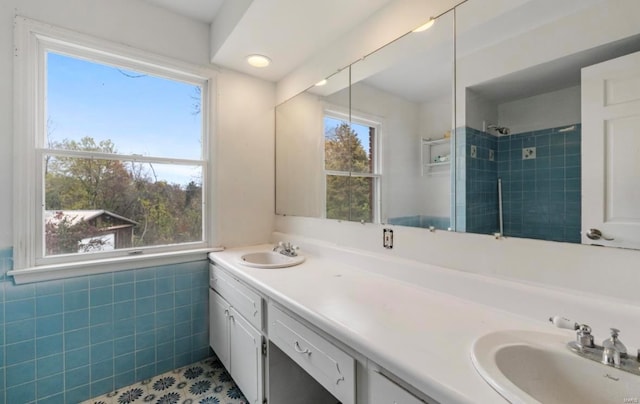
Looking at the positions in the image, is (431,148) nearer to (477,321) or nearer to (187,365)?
(477,321)

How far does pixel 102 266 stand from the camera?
5.67ft

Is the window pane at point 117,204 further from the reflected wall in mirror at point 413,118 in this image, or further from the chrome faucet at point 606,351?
the chrome faucet at point 606,351

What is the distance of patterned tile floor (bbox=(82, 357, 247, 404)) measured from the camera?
1691mm

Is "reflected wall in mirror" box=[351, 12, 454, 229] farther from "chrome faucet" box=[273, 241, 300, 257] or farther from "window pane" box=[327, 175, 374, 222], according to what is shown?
"chrome faucet" box=[273, 241, 300, 257]

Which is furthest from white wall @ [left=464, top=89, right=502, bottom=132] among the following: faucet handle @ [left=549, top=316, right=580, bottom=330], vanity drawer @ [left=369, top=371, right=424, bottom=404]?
vanity drawer @ [left=369, top=371, right=424, bottom=404]

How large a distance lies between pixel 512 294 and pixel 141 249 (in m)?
2.11

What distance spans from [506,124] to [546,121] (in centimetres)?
13

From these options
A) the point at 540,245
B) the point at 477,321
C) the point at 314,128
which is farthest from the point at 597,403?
the point at 314,128

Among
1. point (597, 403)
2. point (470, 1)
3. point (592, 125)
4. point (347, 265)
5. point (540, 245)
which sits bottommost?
point (597, 403)

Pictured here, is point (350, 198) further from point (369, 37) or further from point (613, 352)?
point (613, 352)

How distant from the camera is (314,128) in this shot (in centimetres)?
210

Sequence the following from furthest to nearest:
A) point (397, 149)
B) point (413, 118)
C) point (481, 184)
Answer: point (397, 149), point (413, 118), point (481, 184)

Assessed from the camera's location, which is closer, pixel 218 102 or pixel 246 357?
pixel 246 357

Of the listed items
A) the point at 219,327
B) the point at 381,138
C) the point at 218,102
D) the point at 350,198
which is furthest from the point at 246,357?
the point at 218,102
